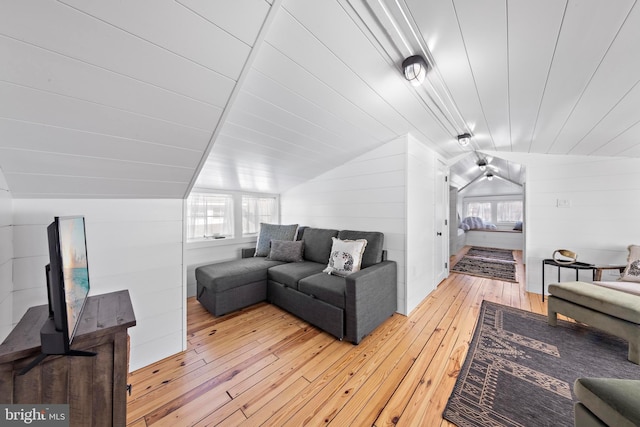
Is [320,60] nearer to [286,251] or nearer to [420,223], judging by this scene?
[420,223]

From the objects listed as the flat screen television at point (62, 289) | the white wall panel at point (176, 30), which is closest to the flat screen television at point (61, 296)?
the flat screen television at point (62, 289)

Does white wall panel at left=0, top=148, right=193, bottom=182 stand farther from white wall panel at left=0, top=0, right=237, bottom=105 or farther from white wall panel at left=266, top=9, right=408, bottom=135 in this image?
white wall panel at left=266, top=9, right=408, bottom=135

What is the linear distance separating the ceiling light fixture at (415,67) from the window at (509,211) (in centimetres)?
856

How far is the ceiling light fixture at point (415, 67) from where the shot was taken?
137 cm

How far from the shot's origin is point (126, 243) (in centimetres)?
167

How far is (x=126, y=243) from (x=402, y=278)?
262 centimetres

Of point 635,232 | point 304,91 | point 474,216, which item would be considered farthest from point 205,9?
point 474,216

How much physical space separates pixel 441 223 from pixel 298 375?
322 centimetres

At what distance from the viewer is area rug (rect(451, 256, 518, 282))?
420cm

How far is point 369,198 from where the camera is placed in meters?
2.86

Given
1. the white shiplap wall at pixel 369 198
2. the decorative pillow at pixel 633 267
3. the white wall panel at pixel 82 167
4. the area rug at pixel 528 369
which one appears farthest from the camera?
the white shiplap wall at pixel 369 198

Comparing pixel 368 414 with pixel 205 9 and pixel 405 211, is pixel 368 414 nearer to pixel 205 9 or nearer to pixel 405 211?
pixel 405 211

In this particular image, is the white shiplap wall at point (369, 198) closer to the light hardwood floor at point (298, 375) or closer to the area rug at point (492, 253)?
the light hardwood floor at point (298, 375)

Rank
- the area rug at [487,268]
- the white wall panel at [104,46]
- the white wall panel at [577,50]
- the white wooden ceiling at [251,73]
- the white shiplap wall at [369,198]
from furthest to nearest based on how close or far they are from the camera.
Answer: the area rug at [487,268], the white shiplap wall at [369,198], the white wall panel at [577,50], the white wooden ceiling at [251,73], the white wall panel at [104,46]
